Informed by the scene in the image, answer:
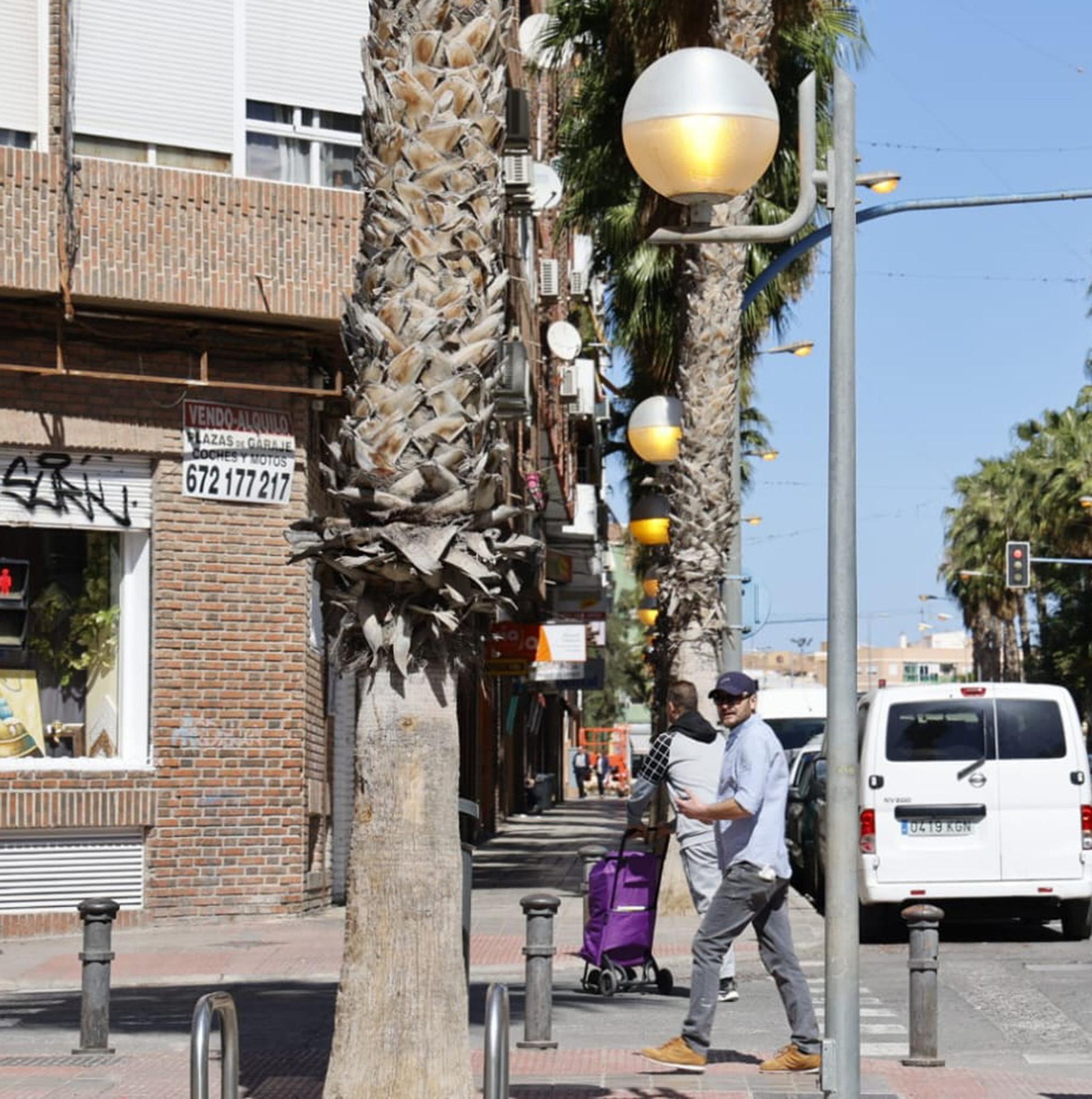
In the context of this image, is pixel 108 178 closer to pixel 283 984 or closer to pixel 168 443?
pixel 168 443

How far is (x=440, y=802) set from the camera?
7.76 metres

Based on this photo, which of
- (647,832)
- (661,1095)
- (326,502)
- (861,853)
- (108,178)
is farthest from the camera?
(326,502)

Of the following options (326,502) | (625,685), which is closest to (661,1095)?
(326,502)

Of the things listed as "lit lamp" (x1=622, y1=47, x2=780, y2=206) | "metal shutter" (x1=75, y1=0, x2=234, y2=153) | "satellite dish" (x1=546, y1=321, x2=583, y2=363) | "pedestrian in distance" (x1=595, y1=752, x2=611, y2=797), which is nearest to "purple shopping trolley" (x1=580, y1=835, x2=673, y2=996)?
"lit lamp" (x1=622, y1=47, x2=780, y2=206)

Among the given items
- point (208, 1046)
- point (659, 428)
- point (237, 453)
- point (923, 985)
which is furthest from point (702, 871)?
point (237, 453)

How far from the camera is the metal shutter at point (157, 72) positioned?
18.4 m

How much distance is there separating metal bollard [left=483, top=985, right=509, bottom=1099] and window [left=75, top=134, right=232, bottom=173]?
1280cm

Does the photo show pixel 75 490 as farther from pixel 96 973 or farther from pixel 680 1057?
pixel 680 1057

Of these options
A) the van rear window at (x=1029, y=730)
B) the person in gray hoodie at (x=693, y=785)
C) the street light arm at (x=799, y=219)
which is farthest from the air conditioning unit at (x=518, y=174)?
the street light arm at (x=799, y=219)

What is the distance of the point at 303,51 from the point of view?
19266 millimetres

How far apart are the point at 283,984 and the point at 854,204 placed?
28.1 ft

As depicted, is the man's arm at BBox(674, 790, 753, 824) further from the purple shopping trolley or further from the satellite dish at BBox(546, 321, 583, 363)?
the satellite dish at BBox(546, 321, 583, 363)

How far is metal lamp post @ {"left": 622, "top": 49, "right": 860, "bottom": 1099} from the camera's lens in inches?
282

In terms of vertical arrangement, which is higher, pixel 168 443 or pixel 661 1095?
pixel 168 443
